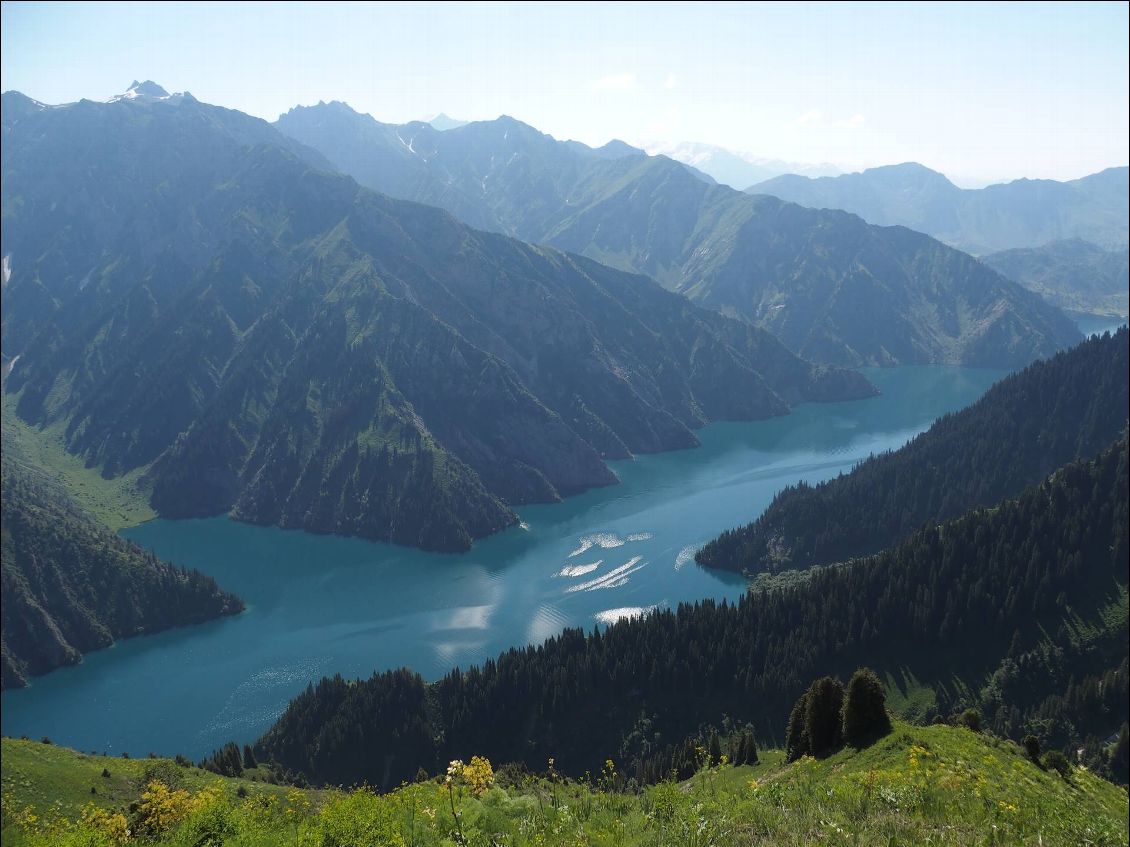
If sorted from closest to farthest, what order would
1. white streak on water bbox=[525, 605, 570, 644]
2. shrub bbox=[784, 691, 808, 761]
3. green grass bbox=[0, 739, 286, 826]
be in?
shrub bbox=[784, 691, 808, 761], green grass bbox=[0, 739, 286, 826], white streak on water bbox=[525, 605, 570, 644]

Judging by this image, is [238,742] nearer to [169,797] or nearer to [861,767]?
[169,797]

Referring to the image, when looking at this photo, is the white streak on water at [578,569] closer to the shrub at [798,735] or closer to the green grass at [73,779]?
the green grass at [73,779]

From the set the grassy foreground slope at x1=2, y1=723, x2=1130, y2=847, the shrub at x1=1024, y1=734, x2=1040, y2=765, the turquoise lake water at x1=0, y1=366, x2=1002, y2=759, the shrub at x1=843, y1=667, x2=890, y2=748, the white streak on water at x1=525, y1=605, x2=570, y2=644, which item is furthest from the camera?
the white streak on water at x1=525, y1=605, x2=570, y2=644

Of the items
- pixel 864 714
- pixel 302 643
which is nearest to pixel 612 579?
pixel 302 643

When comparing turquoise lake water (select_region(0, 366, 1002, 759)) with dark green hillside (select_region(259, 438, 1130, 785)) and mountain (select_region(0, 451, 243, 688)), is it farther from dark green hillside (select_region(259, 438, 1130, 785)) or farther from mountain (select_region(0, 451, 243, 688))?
dark green hillside (select_region(259, 438, 1130, 785))

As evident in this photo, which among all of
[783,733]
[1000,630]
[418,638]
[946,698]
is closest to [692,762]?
[783,733]

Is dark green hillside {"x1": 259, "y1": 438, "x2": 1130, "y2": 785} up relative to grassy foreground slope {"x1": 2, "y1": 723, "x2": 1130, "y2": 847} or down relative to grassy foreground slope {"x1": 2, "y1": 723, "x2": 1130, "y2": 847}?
down

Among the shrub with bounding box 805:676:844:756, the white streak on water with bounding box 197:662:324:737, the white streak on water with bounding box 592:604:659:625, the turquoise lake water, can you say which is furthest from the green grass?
the white streak on water with bounding box 592:604:659:625
